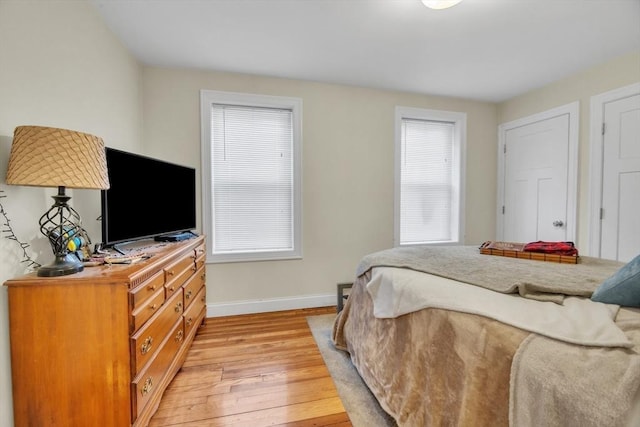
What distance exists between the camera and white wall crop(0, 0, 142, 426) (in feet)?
3.60

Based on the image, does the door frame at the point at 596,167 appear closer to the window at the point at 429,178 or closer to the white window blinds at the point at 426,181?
the window at the point at 429,178

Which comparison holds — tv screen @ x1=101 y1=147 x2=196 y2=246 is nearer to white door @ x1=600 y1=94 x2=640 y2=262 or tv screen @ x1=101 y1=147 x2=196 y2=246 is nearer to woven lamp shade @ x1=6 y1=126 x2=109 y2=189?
woven lamp shade @ x1=6 y1=126 x2=109 y2=189

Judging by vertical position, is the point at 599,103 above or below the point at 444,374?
above

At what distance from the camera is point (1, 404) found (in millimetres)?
1034

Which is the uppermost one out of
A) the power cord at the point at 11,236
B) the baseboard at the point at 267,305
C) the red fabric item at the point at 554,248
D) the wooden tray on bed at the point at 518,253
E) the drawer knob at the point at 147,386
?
the power cord at the point at 11,236

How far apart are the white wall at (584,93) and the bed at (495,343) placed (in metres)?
1.39

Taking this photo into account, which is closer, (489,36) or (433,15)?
(433,15)

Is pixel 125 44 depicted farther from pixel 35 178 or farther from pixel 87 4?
pixel 35 178

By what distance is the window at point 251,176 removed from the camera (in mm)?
2645

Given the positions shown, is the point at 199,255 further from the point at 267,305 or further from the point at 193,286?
the point at 267,305

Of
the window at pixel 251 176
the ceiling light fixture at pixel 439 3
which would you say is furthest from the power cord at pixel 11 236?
the ceiling light fixture at pixel 439 3

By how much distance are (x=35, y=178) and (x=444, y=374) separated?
1719mm

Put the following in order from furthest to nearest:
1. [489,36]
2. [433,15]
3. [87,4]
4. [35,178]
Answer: [489,36] < [433,15] < [87,4] < [35,178]

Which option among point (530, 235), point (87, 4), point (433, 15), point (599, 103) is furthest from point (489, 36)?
point (87, 4)
